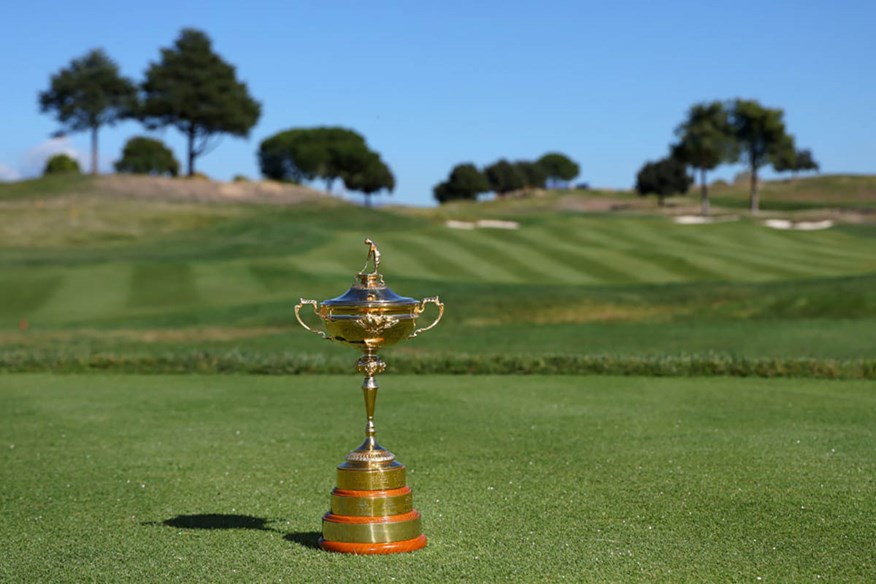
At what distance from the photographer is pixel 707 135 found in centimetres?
10519

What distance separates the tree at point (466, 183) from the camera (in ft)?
628

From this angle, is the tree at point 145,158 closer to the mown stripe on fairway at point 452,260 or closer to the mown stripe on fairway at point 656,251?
the mown stripe on fairway at point 656,251

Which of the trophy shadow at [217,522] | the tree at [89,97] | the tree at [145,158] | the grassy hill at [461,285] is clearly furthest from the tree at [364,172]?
the trophy shadow at [217,522]

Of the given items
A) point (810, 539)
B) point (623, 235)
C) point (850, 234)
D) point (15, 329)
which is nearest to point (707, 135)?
point (850, 234)

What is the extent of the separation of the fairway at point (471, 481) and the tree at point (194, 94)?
8868cm

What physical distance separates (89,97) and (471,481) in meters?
102

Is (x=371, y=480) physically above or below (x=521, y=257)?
above

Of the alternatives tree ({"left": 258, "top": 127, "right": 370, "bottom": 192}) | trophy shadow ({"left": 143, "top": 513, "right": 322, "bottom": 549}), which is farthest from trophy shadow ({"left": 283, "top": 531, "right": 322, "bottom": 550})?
tree ({"left": 258, "top": 127, "right": 370, "bottom": 192})

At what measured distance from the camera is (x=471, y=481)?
447 inches

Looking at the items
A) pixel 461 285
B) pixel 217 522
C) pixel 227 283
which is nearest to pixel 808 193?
pixel 461 285

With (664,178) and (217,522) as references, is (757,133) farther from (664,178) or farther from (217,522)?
(217,522)

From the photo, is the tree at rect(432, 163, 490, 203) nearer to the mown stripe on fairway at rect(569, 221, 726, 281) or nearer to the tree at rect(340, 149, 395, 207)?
the tree at rect(340, 149, 395, 207)

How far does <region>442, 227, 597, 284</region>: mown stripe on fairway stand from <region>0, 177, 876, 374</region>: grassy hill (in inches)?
4.1

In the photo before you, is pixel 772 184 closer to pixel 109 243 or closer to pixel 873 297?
pixel 109 243
